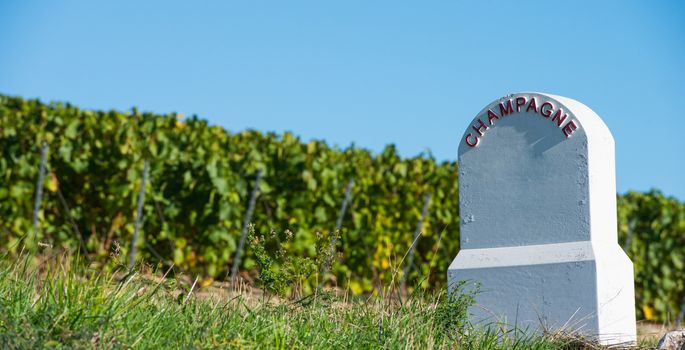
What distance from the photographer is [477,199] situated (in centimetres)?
543

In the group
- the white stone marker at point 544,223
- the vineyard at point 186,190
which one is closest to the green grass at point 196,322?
the white stone marker at point 544,223

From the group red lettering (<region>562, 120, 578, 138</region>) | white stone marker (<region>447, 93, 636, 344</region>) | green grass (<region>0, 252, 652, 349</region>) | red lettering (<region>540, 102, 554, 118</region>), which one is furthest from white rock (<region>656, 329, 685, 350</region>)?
red lettering (<region>540, 102, 554, 118</region>)

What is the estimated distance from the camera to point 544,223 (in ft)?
16.9

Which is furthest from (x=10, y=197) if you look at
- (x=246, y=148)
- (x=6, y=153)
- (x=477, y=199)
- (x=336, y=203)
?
(x=477, y=199)

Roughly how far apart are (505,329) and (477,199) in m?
0.90

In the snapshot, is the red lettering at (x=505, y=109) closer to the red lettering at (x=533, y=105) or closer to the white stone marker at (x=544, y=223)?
the white stone marker at (x=544, y=223)

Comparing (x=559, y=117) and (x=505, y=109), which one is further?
(x=505, y=109)

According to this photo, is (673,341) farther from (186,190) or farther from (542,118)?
(186,190)

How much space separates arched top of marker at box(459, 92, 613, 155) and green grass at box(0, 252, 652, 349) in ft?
4.11

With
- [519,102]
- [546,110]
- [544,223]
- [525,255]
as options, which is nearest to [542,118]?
[546,110]

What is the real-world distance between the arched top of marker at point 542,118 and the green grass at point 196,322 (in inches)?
49.3

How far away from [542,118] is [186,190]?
205 inches

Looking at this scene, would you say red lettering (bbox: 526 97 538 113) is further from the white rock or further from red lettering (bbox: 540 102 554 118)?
the white rock

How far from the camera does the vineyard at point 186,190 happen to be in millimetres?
8797
